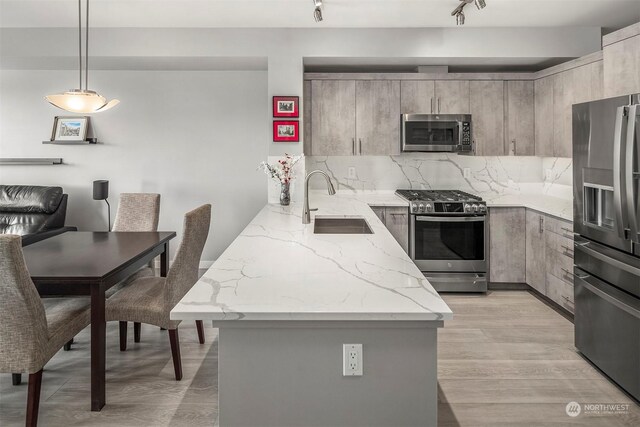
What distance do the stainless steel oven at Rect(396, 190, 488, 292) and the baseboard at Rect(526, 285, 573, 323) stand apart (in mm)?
479

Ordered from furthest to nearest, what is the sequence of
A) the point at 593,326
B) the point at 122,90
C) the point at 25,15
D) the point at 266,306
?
the point at 122,90, the point at 25,15, the point at 593,326, the point at 266,306

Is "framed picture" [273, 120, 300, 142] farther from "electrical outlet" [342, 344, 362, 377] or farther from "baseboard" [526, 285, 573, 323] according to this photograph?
"electrical outlet" [342, 344, 362, 377]

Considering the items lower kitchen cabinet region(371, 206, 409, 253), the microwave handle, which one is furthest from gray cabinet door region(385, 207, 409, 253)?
the microwave handle

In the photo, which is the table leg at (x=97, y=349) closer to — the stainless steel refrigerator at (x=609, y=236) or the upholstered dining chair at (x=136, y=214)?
the upholstered dining chair at (x=136, y=214)

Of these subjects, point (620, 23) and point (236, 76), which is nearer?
point (620, 23)

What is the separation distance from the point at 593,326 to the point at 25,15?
4.98 m

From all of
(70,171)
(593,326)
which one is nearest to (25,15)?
(70,171)

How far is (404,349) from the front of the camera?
1605 millimetres

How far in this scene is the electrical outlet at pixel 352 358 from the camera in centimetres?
160

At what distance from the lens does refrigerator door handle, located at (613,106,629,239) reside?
2467 mm

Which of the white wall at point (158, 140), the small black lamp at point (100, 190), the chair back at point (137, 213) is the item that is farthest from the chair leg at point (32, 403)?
the white wall at point (158, 140)

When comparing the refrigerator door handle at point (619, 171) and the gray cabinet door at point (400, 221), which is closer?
the refrigerator door handle at point (619, 171)

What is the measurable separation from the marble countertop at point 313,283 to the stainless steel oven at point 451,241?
1.89m

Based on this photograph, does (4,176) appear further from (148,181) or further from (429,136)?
(429,136)
